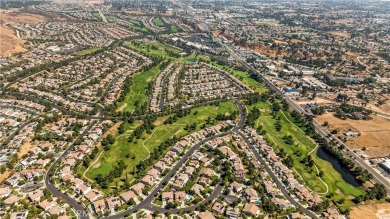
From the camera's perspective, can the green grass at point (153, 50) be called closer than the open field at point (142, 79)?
No

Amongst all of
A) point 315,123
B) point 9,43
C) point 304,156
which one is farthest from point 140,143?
point 9,43

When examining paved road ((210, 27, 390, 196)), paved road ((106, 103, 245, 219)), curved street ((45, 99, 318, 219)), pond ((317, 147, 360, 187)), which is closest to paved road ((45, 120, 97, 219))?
curved street ((45, 99, 318, 219))

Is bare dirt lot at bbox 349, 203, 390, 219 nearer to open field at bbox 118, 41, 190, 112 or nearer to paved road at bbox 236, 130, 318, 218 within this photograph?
paved road at bbox 236, 130, 318, 218

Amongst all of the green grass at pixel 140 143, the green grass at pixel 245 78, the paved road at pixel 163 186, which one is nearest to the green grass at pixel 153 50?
the green grass at pixel 245 78

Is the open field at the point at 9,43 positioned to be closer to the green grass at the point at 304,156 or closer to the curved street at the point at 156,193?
the curved street at the point at 156,193

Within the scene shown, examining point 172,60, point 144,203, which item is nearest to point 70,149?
point 144,203

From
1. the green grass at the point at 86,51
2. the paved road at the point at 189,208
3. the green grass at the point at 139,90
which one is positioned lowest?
the paved road at the point at 189,208
